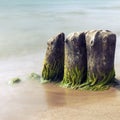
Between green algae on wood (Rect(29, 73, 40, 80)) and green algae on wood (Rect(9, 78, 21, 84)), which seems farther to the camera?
green algae on wood (Rect(29, 73, 40, 80))

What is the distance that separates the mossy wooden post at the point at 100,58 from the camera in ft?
30.2

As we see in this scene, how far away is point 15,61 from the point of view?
13.0 m

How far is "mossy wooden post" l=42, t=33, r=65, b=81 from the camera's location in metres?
10.1

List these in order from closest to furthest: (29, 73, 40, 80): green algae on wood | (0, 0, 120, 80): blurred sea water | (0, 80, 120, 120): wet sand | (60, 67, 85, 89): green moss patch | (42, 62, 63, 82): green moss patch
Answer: (0, 80, 120, 120): wet sand → (60, 67, 85, 89): green moss patch → (42, 62, 63, 82): green moss patch → (29, 73, 40, 80): green algae on wood → (0, 0, 120, 80): blurred sea water

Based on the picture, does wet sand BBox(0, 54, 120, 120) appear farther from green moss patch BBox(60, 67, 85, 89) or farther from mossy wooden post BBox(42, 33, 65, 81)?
mossy wooden post BBox(42, 33, 65, 81)

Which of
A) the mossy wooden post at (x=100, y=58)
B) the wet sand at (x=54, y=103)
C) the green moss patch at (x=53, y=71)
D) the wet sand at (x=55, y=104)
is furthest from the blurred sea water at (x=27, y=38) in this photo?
the mossy wooden post at (x=100, y=58)

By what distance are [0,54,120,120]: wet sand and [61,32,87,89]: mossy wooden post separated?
1.16 feet

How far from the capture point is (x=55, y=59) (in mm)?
10125

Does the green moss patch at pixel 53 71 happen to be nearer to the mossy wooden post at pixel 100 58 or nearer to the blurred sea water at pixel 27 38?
the mossy wooden post at pixel 100 58

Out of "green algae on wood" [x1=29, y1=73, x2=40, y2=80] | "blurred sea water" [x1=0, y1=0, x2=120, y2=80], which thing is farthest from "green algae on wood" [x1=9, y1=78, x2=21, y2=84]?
"blurred sea water" [x1=0, y1=0, x2=120, y2=80]

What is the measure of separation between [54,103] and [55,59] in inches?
68.0

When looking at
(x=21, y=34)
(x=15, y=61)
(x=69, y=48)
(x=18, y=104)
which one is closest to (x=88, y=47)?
(x=69, y=48)

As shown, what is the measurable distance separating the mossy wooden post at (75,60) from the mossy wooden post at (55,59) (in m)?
0.38

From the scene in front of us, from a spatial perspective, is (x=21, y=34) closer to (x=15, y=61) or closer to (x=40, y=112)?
(x=15, y=61)
